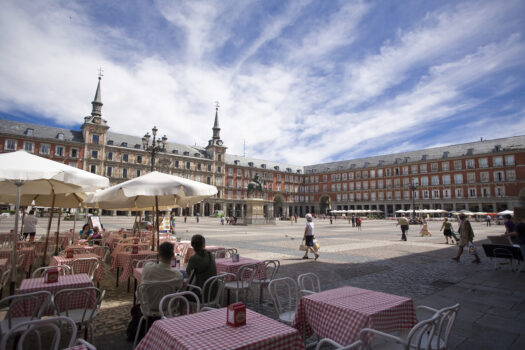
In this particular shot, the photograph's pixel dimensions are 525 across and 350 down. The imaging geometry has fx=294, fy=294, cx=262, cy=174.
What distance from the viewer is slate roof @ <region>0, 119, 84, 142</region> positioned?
42.0 m

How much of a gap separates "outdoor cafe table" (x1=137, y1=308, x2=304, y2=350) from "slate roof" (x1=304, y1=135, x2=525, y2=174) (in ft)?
185

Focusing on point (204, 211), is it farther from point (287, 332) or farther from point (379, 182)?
point (287, 332)

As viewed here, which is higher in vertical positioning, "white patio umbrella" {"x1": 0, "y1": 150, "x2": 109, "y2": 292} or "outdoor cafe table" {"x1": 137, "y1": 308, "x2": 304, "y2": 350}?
"white patio umbrella" {"x1": 0, "y1": 150, "x2": 109, "y2": 292}

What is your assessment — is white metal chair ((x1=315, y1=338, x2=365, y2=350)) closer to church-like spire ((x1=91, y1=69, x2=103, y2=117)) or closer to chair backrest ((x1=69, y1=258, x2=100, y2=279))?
chair backrest ((x1=69, y1=258, x2=100, y2=279))

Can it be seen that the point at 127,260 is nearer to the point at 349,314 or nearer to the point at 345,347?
the point at 349,314

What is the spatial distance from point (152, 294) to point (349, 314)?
88.8 inches

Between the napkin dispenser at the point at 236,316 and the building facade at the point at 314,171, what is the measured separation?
31009 millimetres

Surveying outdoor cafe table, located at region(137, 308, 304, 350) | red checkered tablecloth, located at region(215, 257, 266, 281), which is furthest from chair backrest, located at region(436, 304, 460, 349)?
red checkered tablecloth, located at region(215, 257, 266, 281)

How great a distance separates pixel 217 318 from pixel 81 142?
52.7 meters

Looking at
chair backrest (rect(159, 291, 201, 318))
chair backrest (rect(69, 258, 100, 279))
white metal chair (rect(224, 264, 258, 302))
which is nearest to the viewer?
chair backrest (rect(159, 291, 201, 318))

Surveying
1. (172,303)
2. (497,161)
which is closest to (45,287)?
(172,303)

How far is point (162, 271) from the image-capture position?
11.7ft

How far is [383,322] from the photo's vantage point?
8.89ft

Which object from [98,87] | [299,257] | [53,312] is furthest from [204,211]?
[53,312]
